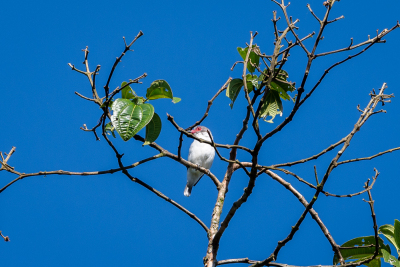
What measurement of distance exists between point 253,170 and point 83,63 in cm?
182

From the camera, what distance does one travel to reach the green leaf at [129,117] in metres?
3.16

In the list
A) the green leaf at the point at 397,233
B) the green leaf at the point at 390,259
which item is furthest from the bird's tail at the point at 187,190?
the green leaf at the point at 390,259

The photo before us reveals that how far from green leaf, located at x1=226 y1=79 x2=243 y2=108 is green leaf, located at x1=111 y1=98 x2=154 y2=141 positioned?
856mm

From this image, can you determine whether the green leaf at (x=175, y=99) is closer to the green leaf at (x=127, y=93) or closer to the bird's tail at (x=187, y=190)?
the green leaf at (x=127, y=93)

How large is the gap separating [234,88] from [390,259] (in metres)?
1.92

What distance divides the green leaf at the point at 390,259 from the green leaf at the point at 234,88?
181 cm

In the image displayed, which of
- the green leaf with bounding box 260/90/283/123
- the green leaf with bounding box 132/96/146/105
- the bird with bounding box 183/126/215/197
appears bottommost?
the green leaf with bounding box 132/96/146/105

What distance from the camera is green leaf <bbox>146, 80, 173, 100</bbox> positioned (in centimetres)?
350

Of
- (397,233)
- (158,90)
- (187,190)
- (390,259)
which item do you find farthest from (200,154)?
(390,259)

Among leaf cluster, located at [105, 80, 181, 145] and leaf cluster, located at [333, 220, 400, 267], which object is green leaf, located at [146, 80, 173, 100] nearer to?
leaf cluster, located at [105, 80, 181, 145]

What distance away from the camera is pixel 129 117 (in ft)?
10.5

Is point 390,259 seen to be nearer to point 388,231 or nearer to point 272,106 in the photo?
point 388,231

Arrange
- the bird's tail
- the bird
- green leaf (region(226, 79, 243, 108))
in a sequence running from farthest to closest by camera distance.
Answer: the bird's tail → the bird → green leaf (region(226, 79, 243, 108))

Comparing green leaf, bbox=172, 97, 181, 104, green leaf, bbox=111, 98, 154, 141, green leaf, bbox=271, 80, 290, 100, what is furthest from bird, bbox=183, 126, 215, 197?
green leaf, bbox=111, 98, 154, 141
